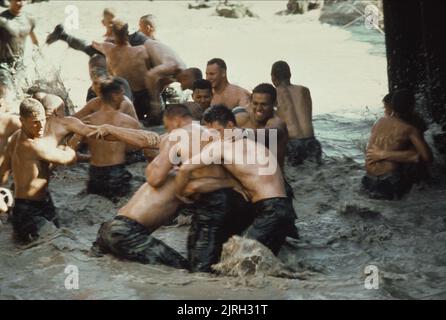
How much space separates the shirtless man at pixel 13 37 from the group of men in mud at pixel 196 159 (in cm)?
179

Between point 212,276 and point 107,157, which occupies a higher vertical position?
point 107,157

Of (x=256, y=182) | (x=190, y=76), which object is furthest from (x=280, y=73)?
(x=256, y=182)

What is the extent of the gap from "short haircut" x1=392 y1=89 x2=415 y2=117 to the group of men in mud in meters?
0.01

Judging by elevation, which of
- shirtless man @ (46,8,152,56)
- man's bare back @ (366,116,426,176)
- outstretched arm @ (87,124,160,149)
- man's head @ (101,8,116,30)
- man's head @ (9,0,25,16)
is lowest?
man's bare back @ (366,116,426,176)

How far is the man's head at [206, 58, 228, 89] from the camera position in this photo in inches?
333

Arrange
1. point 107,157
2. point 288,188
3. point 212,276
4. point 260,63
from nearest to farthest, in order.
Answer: point 212,276, point 288,188, point 107,157, point 260,63

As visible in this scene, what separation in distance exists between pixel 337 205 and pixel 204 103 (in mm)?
1739

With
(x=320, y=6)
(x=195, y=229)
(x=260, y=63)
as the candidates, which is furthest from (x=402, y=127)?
(x=320, y=6)

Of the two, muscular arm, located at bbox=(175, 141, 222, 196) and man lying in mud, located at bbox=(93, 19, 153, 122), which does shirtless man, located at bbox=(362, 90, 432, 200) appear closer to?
muscular arm, located at bbox=(175, 141, 222, 196)

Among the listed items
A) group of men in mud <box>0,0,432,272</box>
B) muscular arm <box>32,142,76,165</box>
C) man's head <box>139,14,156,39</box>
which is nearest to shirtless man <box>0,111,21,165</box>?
group of men in mud <box>0,0,432,272</box>

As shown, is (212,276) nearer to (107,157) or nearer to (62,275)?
(62,275)

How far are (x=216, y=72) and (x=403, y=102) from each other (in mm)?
2117

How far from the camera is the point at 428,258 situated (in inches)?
244
